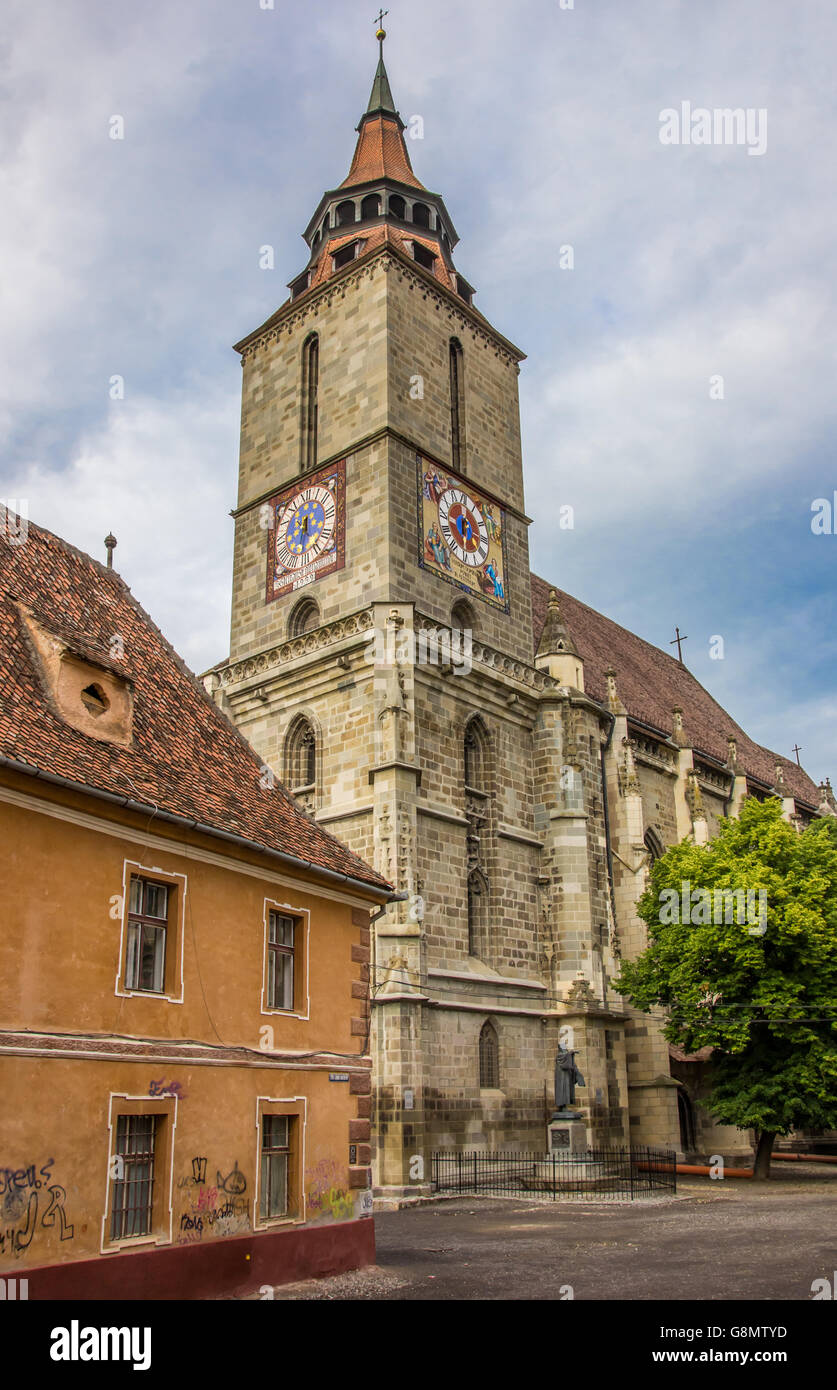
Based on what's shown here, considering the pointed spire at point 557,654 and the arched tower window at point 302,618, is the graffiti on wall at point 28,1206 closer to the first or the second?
the arched tower window at point 302,618

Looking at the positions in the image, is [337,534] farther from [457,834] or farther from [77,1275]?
[77,1275]

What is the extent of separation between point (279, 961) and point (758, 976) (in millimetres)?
14732

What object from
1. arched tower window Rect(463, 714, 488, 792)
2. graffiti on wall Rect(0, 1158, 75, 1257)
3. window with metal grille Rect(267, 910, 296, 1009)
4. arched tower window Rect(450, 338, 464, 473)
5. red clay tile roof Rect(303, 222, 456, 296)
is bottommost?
→ graffiti on wall Rect(0, 1158, 75, 1257)

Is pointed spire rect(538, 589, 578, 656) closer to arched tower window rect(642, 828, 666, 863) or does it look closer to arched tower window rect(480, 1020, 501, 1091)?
arched tower window rect(642, 828, 666, 863)

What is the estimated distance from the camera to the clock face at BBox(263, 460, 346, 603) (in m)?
27.1

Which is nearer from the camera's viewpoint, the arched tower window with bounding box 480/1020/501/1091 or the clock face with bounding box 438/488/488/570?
the arched tower window with bounding box 480/1020/501/1091

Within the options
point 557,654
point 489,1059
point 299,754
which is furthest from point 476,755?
point 489,1059

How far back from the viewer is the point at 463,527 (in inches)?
1112

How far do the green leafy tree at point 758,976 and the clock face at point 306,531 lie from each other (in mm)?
11224

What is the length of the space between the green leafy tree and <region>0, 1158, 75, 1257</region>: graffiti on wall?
684 inches

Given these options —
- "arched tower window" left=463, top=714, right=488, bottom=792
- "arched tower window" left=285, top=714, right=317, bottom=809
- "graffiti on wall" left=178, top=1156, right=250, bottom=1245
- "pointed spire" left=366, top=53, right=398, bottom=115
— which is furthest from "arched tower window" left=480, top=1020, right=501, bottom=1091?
"pointed spire" left=366, top=53, right=398, bottom=115

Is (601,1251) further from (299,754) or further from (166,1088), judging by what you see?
(299,754)
